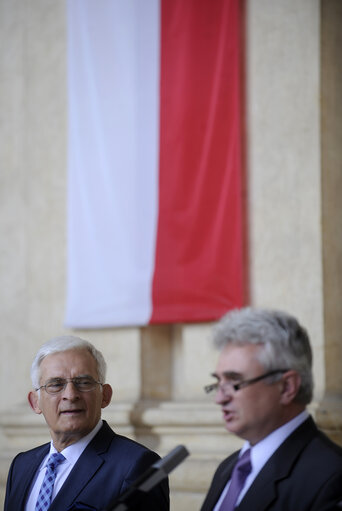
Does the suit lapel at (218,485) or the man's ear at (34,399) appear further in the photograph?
the man's ear at (34,399)

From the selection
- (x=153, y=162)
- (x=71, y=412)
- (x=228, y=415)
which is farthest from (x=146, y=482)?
(x=153, y=162)

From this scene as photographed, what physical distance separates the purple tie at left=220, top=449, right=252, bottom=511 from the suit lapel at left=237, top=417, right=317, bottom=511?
7 cm

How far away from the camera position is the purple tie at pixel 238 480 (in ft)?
11.0

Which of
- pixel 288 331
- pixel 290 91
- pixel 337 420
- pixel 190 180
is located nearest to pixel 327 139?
pixel 290 91

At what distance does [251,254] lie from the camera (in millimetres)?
7625

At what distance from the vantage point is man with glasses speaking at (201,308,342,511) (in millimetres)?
3215

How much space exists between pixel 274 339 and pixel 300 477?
18.5 inches

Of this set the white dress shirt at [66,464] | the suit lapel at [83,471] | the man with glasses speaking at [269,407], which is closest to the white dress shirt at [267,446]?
the man with glasses speaking at [269,407]

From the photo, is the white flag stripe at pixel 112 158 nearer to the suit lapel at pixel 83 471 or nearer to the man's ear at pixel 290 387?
the suit lapel at pixel 83 471

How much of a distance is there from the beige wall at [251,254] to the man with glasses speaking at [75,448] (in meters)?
2.82

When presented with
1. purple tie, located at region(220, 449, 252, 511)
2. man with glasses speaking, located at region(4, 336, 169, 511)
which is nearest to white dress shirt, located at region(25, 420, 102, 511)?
man with glasses speaking, located at region(4, 336, 169, 511)

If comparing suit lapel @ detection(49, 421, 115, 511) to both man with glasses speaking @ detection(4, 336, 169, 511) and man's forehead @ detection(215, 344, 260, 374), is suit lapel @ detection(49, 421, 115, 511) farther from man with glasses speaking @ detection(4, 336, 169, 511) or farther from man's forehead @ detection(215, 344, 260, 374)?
man's forehead @ detection(215, 344, 260, 374)

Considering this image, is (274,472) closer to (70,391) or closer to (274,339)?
(274,339)

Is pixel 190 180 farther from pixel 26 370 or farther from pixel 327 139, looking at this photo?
pixel 26 370
